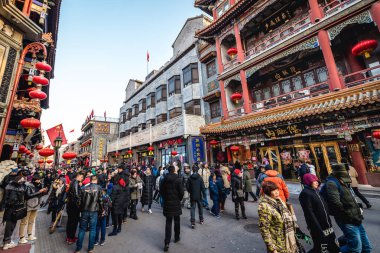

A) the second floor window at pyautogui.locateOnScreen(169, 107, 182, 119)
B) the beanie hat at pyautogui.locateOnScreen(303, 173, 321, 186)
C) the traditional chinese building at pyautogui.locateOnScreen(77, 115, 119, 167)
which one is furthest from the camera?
the traditional chinese building at pyautogui.locateOnScreen(77, 115, 119, 167)

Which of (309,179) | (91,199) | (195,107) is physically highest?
(195,107)

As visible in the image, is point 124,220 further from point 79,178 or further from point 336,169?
point 336,169

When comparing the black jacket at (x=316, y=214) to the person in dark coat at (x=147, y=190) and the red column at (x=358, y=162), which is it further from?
the red column at (x=358, y=162)

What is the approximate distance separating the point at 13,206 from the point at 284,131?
1206 cm

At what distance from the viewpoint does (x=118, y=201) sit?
548cm

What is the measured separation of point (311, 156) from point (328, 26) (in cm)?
726

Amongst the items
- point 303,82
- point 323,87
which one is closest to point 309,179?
point 323,87

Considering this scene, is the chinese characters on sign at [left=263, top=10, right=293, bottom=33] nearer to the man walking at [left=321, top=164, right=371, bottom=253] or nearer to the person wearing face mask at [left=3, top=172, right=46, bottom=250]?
the man walking at [left=321, top=164, right=371, bottom=253]

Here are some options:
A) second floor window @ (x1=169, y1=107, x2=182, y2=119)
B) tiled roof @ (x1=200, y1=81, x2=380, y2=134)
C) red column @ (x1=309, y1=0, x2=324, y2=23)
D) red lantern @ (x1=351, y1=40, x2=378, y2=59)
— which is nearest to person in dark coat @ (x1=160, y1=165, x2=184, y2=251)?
tiled roof @ (x1=200, y1=81, x2=380, y2=134)

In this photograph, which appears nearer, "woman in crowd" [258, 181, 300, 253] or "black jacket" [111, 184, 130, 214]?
"woman in crowd" [258, 181, 300, 253]

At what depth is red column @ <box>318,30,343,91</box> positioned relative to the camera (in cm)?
879

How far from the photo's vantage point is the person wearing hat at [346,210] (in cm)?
300

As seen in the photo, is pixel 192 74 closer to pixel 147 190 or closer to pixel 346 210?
pixel 147 190

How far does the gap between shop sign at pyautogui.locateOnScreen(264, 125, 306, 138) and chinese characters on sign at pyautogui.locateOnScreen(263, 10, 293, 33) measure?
8.14m
